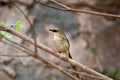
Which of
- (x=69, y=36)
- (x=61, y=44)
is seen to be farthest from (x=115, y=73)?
(x=61, y=44)

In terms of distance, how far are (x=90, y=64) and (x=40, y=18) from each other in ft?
2.65

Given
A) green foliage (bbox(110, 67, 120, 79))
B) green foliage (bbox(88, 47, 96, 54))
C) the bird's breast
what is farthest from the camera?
green foliage (bbox(88, 47, 96, 54))

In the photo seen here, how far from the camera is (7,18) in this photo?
420 centimetres

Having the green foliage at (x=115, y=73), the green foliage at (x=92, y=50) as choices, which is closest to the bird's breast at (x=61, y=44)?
the green foliage at (x=115, y=73)

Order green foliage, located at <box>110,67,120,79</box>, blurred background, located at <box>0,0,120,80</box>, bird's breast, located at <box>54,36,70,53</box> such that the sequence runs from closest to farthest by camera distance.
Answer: bird's breast, located at <box>54,36,70,53</box> → green foliage, located at <box>110,67,120,79</box> → blurred background, located at <box>0,0,120,80</box>

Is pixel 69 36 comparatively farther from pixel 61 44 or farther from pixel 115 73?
pixel 61 44

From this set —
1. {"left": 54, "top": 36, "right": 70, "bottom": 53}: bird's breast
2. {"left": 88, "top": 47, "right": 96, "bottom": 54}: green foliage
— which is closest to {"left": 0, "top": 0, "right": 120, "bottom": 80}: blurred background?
{"left": 88, "top": 47, "right": 96, "bottom": 54}: green foliage

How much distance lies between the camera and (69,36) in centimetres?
437

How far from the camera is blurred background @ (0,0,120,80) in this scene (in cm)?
415

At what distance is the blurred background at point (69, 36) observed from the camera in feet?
13.6

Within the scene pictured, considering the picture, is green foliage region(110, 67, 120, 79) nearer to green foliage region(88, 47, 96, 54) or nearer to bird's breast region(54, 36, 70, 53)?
green foliage region(88, 47, 96, 54)

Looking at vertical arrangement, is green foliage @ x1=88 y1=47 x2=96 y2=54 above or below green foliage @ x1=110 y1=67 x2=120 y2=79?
above

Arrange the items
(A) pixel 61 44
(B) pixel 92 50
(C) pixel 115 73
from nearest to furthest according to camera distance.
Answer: (A) pixel 61 44
(C) pixel 115 73
(B) pixel 92 50

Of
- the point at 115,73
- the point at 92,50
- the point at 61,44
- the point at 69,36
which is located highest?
the point at 61,44
